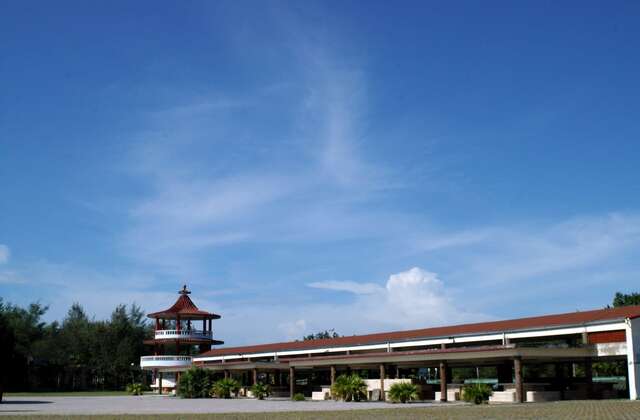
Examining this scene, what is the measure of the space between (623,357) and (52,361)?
241 feet

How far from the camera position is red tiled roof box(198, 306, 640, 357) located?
136 ft

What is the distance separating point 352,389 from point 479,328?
1055 centimetres

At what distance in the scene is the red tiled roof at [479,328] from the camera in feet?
136

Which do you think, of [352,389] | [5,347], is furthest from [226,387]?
[5,347]

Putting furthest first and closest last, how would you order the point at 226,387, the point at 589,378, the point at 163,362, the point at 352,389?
1. the point at 163,362
2. the point at 226,387
3. the point at 352,389
4. the point at 589,378

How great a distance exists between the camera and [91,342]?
9406 cm

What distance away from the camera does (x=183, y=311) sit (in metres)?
76.0

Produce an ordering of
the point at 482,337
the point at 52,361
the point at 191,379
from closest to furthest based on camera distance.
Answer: the point at 482,337 → the point at 191,379 → the point at 52,361

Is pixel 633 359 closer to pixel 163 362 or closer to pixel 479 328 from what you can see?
pixel 479 328

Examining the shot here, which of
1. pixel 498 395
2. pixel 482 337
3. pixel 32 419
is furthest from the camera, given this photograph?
pixel 482 337

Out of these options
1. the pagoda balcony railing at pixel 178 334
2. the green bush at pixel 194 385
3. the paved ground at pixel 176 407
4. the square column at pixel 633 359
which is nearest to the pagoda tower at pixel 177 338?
the pagoda balcony railing at pixel 178 334

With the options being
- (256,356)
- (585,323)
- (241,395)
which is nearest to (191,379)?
(241,395)

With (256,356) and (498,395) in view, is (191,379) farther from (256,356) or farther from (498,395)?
(498,395)

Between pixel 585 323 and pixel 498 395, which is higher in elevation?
pixel 585 323
